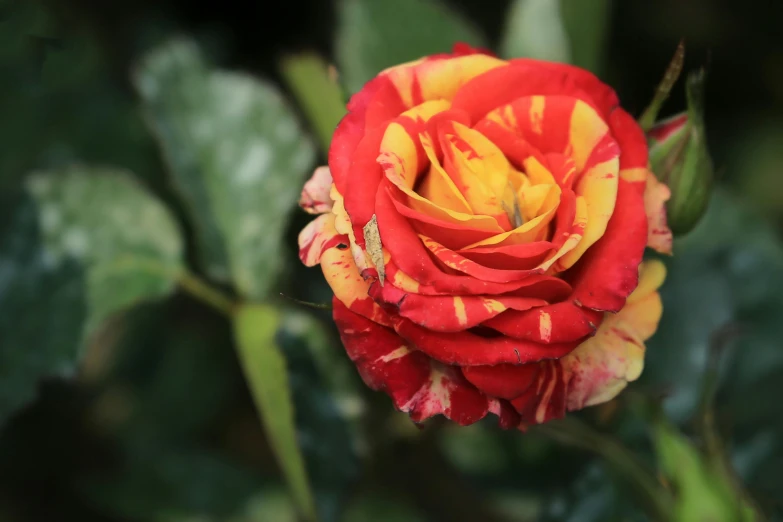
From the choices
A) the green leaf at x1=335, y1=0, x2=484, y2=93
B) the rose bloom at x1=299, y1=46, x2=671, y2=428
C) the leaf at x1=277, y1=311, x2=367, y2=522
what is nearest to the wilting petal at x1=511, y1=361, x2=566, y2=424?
the rose bloom at x1=299, y1=46, x2=671, y2=428

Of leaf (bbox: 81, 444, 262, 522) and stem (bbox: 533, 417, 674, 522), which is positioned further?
leaf (bbox: 81, 444, 262, 522)

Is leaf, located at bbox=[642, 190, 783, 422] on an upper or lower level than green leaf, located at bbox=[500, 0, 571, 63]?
lower

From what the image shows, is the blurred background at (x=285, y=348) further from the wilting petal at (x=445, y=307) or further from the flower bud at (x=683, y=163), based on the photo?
the wilting petal at (x=445, y=307)

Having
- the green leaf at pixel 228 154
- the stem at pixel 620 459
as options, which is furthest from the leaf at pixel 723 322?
the green leaf at pixel 228 154

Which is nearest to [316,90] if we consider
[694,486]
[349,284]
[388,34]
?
[388,34]

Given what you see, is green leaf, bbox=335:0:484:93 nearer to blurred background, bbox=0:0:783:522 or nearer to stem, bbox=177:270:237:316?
blurred background, bbox=0:0:783:522
